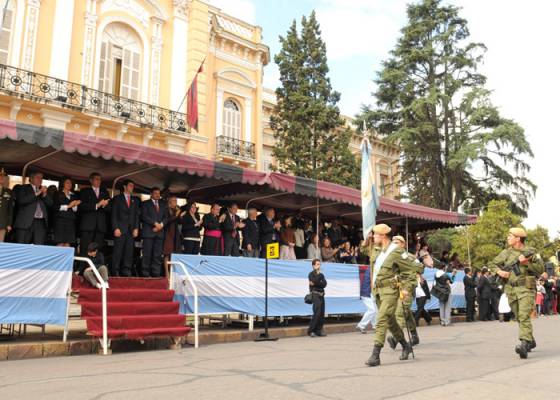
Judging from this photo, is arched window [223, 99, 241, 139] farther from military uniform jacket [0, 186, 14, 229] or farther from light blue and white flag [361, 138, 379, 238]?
military uniform jacket [0, 186, 14, 229]

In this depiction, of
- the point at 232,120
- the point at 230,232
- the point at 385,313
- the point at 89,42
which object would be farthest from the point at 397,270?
the point at 232,120

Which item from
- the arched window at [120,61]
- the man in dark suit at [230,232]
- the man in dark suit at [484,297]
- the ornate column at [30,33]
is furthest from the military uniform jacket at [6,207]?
the man in dark suit at [484,297]

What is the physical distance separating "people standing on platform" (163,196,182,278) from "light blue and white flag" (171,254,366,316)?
1.29m

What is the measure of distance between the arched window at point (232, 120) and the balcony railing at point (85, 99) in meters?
4.36

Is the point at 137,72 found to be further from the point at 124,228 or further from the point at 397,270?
the point at 397,270

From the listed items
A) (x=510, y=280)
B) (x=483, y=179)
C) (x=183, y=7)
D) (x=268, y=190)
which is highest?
(x=183, y=7)

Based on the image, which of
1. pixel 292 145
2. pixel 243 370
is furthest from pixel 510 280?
pixel 292 145

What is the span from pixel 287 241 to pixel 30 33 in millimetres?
13446

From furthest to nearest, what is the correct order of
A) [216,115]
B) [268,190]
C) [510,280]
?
[216,115] < [268,190] < [510,280]

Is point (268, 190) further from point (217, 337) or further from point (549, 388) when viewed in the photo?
point (549, 388)

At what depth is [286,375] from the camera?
21.1ft

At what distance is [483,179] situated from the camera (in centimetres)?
3306

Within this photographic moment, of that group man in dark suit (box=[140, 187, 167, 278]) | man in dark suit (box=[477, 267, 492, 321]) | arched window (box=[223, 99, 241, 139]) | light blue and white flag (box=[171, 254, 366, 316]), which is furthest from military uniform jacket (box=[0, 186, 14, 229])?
arched window (box=[223, 99, 241, 139])

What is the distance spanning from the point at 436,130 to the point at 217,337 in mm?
25930
